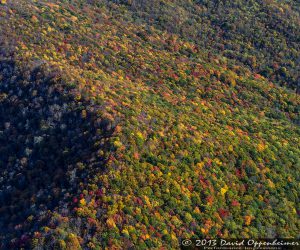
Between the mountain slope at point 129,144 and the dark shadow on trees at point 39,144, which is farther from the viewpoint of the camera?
the dark shadow on trees at point 39,144

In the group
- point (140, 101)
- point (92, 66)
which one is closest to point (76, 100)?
point (140, 101)

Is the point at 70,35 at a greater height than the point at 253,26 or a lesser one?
lesser

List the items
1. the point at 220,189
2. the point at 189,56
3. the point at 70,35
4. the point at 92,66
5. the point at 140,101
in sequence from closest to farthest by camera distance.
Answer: the point at 220,189, the point at 140,101, the point at 92,66, the point at 70,35, the point at 189,56

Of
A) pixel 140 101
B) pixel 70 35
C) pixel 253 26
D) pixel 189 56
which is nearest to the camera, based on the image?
pixel 140 101

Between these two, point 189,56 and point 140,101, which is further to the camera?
point 189,56

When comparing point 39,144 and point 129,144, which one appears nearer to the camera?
point 129,144

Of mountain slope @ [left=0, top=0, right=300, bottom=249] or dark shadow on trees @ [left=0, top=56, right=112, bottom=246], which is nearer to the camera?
mountain slope @ [left=0, top=0, right=300, bottom=249]

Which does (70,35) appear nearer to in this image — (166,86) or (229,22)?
(166,86)

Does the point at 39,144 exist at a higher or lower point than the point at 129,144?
lower
